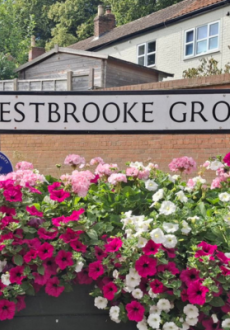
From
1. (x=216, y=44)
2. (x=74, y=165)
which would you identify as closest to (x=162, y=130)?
(x=74, y=165)

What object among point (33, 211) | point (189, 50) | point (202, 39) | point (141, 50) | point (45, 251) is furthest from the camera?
point (141, 50)

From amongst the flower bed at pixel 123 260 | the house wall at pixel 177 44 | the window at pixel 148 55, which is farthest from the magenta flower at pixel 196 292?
the window at pixel 148 55

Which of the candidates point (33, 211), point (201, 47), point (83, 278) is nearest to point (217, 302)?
point (83, 278)

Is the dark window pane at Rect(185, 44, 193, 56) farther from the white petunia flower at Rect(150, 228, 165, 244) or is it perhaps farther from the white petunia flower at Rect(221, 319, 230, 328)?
the white petunia flower at Rect(221, 319, 230, 328)

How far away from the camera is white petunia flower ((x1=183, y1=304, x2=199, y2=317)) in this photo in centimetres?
174

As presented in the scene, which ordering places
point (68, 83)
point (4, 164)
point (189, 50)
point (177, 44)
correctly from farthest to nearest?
point (177, 44) → point (189, 50) → point (68, 83) → point (4, 164)

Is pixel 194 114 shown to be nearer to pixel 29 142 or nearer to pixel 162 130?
pixel 162 130

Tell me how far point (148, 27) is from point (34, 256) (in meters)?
19.0

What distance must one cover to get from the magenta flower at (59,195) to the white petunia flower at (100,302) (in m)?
0.48

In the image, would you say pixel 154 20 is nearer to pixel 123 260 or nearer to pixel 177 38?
pixel 177 38

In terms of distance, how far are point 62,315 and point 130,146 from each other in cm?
657

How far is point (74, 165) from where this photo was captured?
2680 millimetres

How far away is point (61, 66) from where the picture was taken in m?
16.8

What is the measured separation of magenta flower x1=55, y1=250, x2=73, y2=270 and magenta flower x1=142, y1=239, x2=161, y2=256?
0.30 metres
